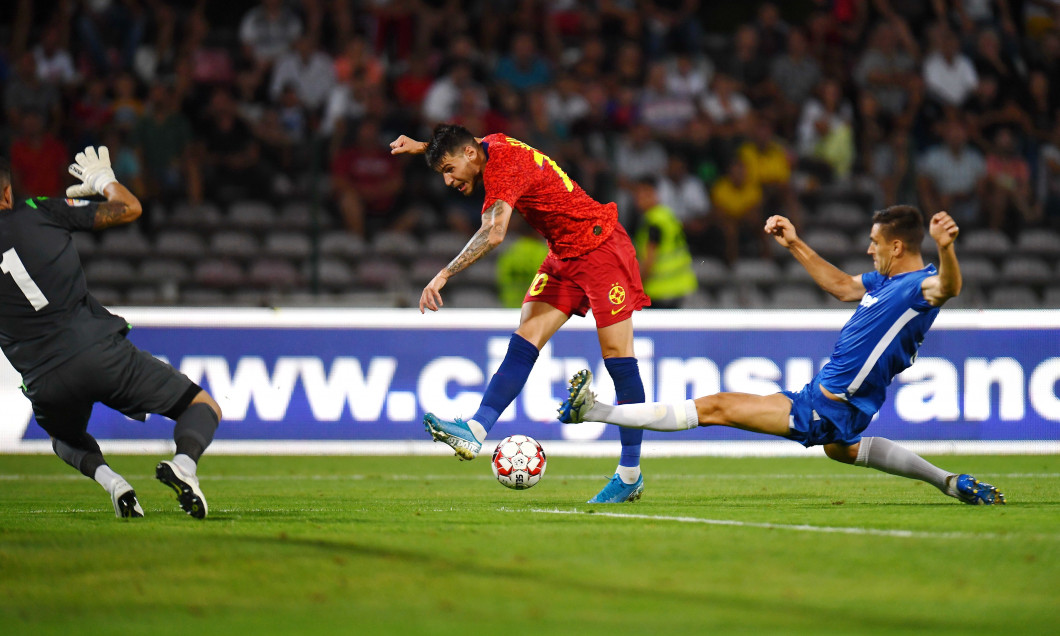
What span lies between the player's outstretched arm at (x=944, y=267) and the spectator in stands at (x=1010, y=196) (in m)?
8.80

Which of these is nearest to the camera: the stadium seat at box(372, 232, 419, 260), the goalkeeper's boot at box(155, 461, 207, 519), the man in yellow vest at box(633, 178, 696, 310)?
the goalkeeper's boot at box(155, 461, 207, 519)

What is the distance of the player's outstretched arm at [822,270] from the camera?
6828 mm

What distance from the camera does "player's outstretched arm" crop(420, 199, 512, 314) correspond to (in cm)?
641

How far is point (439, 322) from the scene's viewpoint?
11.4 m

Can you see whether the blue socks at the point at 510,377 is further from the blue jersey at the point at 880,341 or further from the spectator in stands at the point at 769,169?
the spectator in stands at the point at 769,169

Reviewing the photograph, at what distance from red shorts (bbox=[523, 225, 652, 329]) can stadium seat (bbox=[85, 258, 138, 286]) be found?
7025mm

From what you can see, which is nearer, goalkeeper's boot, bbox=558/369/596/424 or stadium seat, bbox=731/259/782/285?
goalkeeper's boot, bbox=558/369/596/424

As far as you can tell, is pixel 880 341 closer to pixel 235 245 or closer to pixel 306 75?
pixel 235 245

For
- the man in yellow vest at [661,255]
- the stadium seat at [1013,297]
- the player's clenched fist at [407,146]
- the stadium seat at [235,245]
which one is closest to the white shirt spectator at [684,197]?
the man in yellow vest at [661,255]

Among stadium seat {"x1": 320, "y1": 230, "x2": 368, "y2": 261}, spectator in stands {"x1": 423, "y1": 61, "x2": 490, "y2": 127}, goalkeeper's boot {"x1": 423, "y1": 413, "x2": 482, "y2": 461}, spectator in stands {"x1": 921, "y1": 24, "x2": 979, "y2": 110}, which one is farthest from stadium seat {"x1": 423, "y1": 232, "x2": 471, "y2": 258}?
goalkeeper's boot {"x1": 423, "y1": 413, "x2": 482, "y2": 461}

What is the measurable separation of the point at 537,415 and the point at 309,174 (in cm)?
429

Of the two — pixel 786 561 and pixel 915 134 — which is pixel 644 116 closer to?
pixel 915 134

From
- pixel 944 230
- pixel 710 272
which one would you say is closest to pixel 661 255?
pixel 710 272

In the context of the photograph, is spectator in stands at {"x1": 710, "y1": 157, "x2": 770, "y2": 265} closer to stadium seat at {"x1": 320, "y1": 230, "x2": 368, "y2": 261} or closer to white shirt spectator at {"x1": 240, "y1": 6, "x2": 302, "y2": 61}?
stadium seat at {"x1": 320, "y1": 230, "x2": 368, "y2": 261}
